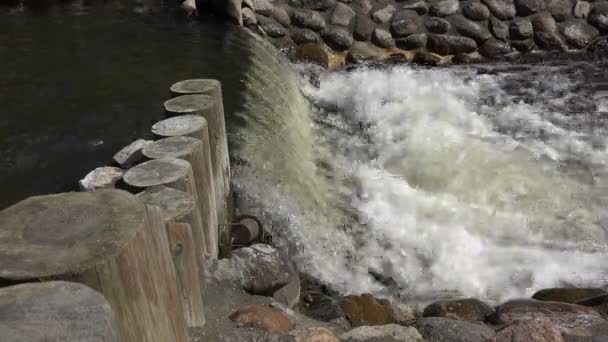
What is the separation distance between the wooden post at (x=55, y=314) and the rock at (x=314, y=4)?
7.00 meters

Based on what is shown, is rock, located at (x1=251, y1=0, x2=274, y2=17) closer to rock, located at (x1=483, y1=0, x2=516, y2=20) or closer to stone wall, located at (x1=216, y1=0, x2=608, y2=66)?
stone wall, located at (x1=216, y1=0, x2=608, y2=66)

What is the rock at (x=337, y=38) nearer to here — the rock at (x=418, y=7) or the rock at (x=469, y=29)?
the rock at (x=418, y=7)

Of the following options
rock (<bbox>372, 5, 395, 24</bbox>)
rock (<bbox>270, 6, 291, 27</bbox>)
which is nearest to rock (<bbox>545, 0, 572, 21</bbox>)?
rock (<bbox>372, 5, 395, 24</bbox>)

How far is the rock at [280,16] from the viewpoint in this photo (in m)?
7.73

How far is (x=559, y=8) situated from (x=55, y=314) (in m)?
8.26

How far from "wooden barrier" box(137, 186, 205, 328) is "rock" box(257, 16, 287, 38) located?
521cm

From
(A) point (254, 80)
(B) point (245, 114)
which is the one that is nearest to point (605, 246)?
(B) point (245, 114)

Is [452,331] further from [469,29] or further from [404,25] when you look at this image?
[469,29]

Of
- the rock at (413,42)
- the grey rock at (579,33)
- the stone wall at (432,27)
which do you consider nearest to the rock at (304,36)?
the stone wall at (432,27)

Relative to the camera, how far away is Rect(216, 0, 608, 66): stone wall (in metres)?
7.74

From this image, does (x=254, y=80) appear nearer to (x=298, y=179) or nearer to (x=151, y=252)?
(x=298, y=179)

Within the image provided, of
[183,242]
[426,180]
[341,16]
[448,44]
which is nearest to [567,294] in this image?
[426,180]

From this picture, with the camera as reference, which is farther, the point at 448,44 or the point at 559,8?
the point at 559,8

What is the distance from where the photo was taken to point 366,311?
11.3 ft
